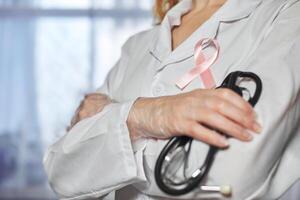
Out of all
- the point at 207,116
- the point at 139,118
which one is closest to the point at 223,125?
the point at 207,116

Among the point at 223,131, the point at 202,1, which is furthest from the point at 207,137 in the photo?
the point at 202,1

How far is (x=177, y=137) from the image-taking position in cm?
75

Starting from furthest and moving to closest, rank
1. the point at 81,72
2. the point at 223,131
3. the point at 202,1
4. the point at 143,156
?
the point at 81,72, the point at 202,1, the point at 143,156, the point at 223,131

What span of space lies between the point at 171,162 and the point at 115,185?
152 millimetres

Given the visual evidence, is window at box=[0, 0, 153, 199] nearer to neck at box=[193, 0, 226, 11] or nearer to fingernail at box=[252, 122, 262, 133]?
neck at box=[193, 0, 226, 11]

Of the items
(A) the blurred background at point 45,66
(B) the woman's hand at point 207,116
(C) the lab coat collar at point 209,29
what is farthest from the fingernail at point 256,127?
(A) the blurred background at point 45,66

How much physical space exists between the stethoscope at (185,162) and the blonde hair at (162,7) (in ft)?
1.67

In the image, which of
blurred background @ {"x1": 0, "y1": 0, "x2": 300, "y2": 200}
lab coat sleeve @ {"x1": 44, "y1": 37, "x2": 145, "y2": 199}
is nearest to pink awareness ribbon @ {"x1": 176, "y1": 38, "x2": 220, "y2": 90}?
lab coat sleeve @ {"x1": 44, "y1": 37, "x2": 145, "y2": 199}

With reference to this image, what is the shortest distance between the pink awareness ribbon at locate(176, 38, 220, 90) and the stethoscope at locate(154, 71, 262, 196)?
95mm

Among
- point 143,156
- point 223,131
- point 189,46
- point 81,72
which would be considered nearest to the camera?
point 223,131

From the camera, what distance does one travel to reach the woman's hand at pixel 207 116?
27.6 inches

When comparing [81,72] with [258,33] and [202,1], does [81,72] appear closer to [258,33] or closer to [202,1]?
[202,1]

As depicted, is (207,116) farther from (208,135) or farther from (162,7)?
(162,7)

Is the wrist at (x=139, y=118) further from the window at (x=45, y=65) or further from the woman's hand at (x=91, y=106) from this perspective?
the window at (x=45, y=65)
